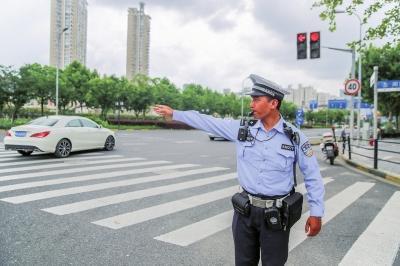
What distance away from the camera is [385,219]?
569cm

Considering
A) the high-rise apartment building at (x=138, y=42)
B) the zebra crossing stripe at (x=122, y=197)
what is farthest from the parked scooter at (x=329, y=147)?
the high-rise apartment building at (x=138, y=42)

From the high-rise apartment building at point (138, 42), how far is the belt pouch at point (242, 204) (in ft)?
318

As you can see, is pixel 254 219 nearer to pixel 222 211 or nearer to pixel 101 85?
pixel 222 211

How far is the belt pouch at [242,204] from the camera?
261 centimetres

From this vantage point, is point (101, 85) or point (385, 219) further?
point (101, 85)

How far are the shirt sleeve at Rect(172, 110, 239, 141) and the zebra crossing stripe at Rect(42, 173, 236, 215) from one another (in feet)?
11.0

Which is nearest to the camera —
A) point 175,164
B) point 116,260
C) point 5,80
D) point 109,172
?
point 116,260

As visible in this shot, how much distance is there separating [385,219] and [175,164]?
676cm

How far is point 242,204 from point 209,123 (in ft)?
2.33

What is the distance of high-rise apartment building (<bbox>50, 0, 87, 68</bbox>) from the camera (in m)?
62.0

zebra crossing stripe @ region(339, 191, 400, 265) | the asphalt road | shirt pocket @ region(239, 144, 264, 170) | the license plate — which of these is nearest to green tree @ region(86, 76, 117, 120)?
the license plate

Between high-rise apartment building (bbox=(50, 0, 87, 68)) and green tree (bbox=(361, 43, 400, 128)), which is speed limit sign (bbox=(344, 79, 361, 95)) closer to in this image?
green tree (bbox=(361, 43, 400, 128))

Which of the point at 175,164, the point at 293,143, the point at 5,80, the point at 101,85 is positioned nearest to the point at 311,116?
the point at 101,85

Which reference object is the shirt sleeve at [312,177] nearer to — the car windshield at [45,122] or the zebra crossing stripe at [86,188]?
the zebra crossing stripe at [86,188]
